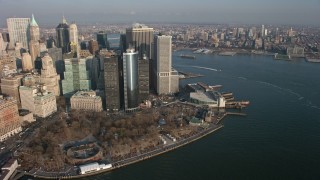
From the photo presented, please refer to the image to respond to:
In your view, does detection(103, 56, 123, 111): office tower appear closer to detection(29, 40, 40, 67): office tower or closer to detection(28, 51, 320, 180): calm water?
detection(28, 51, 320, 180): calm water

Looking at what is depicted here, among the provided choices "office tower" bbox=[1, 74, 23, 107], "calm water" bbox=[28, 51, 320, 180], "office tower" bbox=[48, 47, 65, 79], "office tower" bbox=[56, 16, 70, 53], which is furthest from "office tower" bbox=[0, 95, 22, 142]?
"office tower" bbox=[56, 16, 70, 53]

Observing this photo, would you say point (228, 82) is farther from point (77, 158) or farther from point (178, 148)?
point (77, 158)

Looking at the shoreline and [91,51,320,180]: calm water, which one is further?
[91,51,320,180]: calm water

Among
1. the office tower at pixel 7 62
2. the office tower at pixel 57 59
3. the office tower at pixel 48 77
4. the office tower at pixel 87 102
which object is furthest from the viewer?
the office tower at pixel 57 59

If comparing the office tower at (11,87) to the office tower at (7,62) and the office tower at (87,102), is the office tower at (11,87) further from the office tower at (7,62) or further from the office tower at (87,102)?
the office tower at (7,62)

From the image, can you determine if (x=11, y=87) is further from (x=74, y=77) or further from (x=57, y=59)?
(x=57, y=59)

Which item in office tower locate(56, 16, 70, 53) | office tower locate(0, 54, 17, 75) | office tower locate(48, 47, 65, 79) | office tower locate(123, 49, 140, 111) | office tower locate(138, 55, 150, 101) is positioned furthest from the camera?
office tower locate(56, 16, 70, 53)

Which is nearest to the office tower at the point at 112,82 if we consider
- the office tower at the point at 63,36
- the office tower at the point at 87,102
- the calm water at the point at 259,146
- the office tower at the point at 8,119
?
the office tower at the point at 87,102
